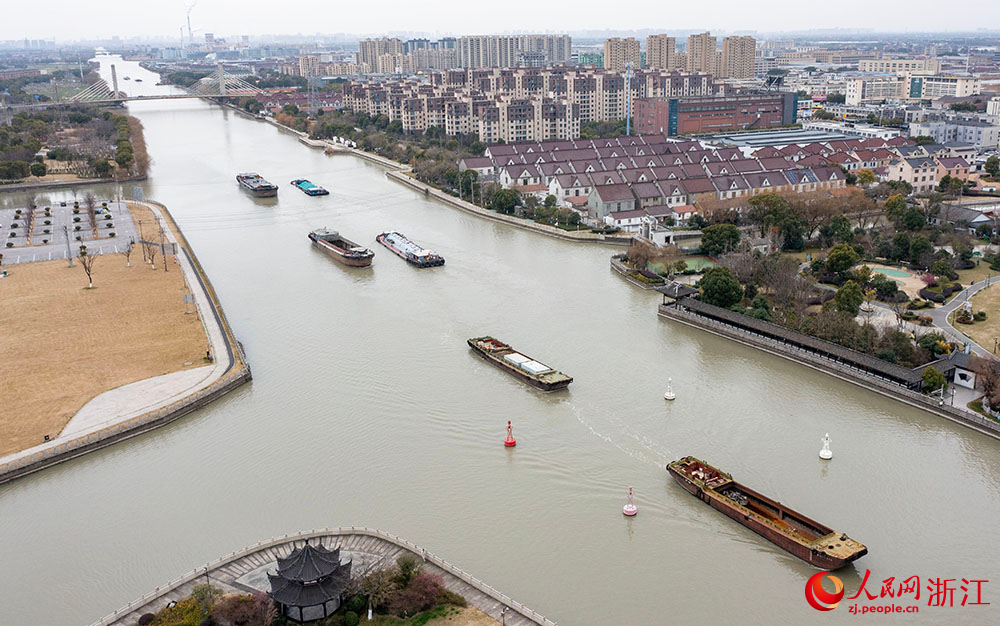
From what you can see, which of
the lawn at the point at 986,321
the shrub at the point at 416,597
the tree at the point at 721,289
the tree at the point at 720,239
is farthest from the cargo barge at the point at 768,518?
the tree at the point at 720,239

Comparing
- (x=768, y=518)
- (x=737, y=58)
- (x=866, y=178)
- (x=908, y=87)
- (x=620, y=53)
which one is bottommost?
(x=768, y=518)

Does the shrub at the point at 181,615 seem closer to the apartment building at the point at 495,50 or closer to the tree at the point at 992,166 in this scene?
the tree at the point at 992,166

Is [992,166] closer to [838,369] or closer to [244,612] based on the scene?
[838,369]

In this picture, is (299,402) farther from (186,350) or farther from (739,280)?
(739,280)

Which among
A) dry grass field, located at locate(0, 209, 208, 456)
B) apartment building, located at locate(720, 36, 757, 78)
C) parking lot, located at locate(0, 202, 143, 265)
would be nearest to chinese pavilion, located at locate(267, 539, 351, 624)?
dry grass field, located at locate(0, 209, 208, 456)

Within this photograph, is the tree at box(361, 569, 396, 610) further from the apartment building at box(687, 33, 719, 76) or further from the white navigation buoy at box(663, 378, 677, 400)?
the apartment building at box(687, 33, 719, 76)

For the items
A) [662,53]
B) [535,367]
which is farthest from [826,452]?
[662,53]
